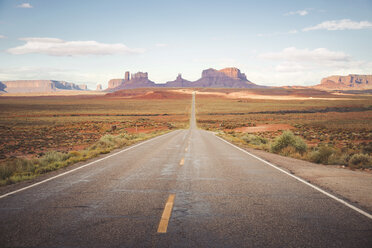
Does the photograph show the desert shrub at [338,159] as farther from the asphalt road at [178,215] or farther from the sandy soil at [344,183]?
the asphalt road at [178,215]

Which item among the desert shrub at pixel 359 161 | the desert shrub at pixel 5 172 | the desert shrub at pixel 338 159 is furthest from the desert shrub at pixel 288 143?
the desert shrub at pixel 5 172

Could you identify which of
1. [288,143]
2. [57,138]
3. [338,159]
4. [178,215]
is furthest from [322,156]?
[57,138]

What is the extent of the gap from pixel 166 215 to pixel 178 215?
8.5 inches

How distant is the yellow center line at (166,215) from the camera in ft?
13.1

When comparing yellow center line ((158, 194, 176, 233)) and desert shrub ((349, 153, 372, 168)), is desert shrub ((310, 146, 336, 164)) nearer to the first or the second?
desert shrub ((349, 153, 372, 168))

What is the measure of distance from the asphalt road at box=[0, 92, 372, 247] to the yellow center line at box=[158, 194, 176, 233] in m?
0.02

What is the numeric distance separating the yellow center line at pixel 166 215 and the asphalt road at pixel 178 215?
0.02m

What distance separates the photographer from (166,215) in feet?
14.9

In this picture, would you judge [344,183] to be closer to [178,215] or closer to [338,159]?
[338,159]

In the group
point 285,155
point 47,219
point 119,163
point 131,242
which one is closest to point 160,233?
point 131,242

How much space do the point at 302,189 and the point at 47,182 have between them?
697cm

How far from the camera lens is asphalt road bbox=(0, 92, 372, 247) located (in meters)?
3.65

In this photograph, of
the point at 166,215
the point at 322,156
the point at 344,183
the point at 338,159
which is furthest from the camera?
the point at 322,156

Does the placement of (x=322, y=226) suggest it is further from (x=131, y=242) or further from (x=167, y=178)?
(x=167, y=178)
